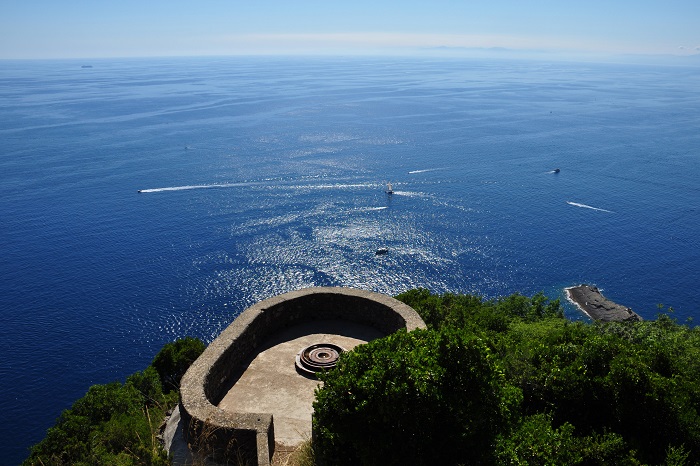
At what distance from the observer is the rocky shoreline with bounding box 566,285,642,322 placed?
168 feet

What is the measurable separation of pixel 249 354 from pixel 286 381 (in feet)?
6.78

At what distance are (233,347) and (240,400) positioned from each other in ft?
5.78

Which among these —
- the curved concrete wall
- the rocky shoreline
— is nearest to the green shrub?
the curved concrete wall

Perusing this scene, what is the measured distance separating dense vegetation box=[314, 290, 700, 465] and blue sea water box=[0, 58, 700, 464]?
37.4 metres

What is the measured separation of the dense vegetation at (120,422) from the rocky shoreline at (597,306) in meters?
39.8

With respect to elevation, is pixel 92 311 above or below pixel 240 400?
below

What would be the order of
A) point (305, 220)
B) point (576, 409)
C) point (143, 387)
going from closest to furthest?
point (576, 409)
point (143, 387)
point (305, 220)

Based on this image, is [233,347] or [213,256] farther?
[213,256]

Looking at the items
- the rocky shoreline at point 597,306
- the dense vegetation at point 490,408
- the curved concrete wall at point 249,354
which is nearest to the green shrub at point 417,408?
the dense vegetation at point 490,408

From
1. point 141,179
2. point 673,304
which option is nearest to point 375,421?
point 673,304

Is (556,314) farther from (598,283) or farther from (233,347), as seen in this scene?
(233,347)

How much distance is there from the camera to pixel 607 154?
346 feet

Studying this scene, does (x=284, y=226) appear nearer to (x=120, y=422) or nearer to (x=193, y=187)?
(x=193, y=187)

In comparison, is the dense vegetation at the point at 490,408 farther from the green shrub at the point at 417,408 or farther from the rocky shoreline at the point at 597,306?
the rocky shoreline at the point at 597,306
